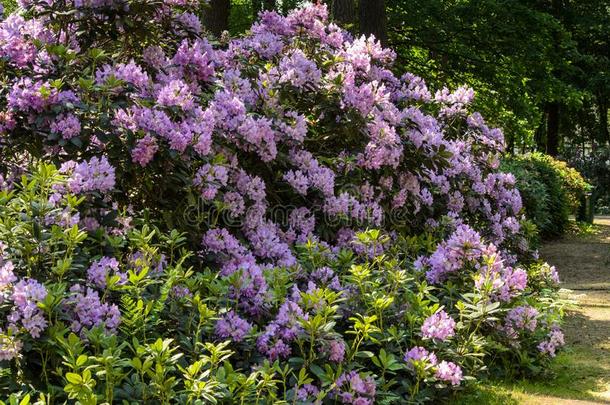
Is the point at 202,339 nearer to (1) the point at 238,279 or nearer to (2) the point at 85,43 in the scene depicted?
(1) the point at 238,279

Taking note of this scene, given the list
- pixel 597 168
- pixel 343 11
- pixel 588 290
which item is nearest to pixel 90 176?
pixel 343 11

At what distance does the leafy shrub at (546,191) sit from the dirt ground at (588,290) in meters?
0.41

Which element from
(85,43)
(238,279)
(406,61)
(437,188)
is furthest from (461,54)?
(238,279)

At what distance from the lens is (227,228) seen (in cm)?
396

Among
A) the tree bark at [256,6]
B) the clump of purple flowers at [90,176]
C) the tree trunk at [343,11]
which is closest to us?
the clump of purple flowers at [90,176]

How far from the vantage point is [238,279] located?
3.17m

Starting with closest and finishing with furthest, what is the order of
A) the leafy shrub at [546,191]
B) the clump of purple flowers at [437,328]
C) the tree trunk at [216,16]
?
the clump of purple flowers at [437,328] → the tree trunk at [216,16] → the leafy shrub at [546,191]

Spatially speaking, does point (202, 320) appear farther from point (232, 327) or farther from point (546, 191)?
point (546, 191)

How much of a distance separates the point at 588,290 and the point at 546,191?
554 cm

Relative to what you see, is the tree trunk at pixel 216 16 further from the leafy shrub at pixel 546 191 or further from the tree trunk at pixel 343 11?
the leafy shrub at pixel 546 191

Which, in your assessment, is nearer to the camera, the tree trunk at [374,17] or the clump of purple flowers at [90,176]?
the clump of purple flowers at [90,176]

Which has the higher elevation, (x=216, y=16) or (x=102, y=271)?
(x=216, y=16)

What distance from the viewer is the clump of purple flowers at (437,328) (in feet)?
11.3

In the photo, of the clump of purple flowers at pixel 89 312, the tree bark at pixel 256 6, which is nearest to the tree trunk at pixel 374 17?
the tree bark at pixel 256 6
